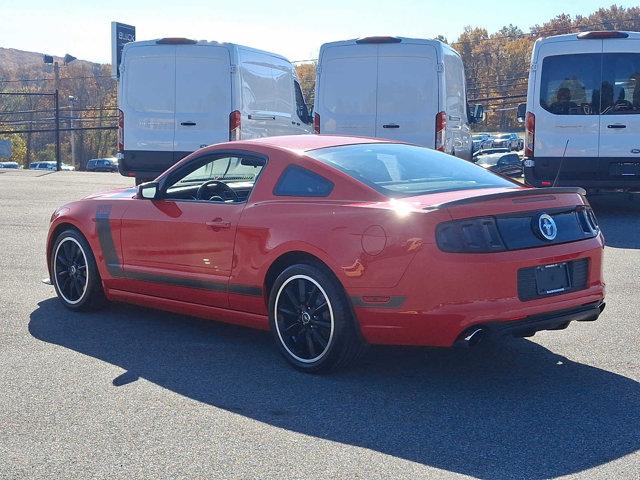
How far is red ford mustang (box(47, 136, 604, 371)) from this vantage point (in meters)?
4.99

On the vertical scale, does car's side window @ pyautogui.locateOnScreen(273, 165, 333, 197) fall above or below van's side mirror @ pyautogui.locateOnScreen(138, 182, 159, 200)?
above

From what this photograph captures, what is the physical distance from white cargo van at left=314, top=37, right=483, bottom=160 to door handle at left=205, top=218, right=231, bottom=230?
26.4 feet

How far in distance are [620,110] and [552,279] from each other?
849 centimetres

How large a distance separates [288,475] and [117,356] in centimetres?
234

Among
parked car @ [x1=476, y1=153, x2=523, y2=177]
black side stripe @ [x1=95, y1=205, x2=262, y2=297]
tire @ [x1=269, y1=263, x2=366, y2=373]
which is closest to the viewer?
tire @ [x1=269, y1=263, x2=366, y2=373]

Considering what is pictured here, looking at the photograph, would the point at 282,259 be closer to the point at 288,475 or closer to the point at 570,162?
the point at 288,475

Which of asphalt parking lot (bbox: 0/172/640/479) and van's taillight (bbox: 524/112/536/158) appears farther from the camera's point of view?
van's taillight (bbox: 524/112/536/158)

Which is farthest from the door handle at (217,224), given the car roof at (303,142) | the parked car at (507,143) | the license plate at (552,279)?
the parked car at (507,143)

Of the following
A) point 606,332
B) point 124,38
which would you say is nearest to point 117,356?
point 606,332

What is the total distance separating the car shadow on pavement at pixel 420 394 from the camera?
4.20 m

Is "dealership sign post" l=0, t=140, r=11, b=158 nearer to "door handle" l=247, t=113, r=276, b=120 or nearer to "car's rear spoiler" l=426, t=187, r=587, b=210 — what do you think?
"door handle" l=247, t=113, r=276, b=120

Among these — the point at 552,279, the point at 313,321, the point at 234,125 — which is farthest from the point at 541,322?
the point at 234,125

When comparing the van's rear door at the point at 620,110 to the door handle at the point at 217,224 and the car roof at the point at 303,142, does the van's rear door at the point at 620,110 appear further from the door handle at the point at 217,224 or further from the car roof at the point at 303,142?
the door handle at the point at 217,224

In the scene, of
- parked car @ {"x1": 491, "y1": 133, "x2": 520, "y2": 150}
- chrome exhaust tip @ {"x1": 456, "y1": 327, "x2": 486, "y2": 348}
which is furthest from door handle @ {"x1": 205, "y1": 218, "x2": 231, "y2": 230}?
parked car @ {"x1": 491, "y1": 133, "x2": 520, "y2": 150}
